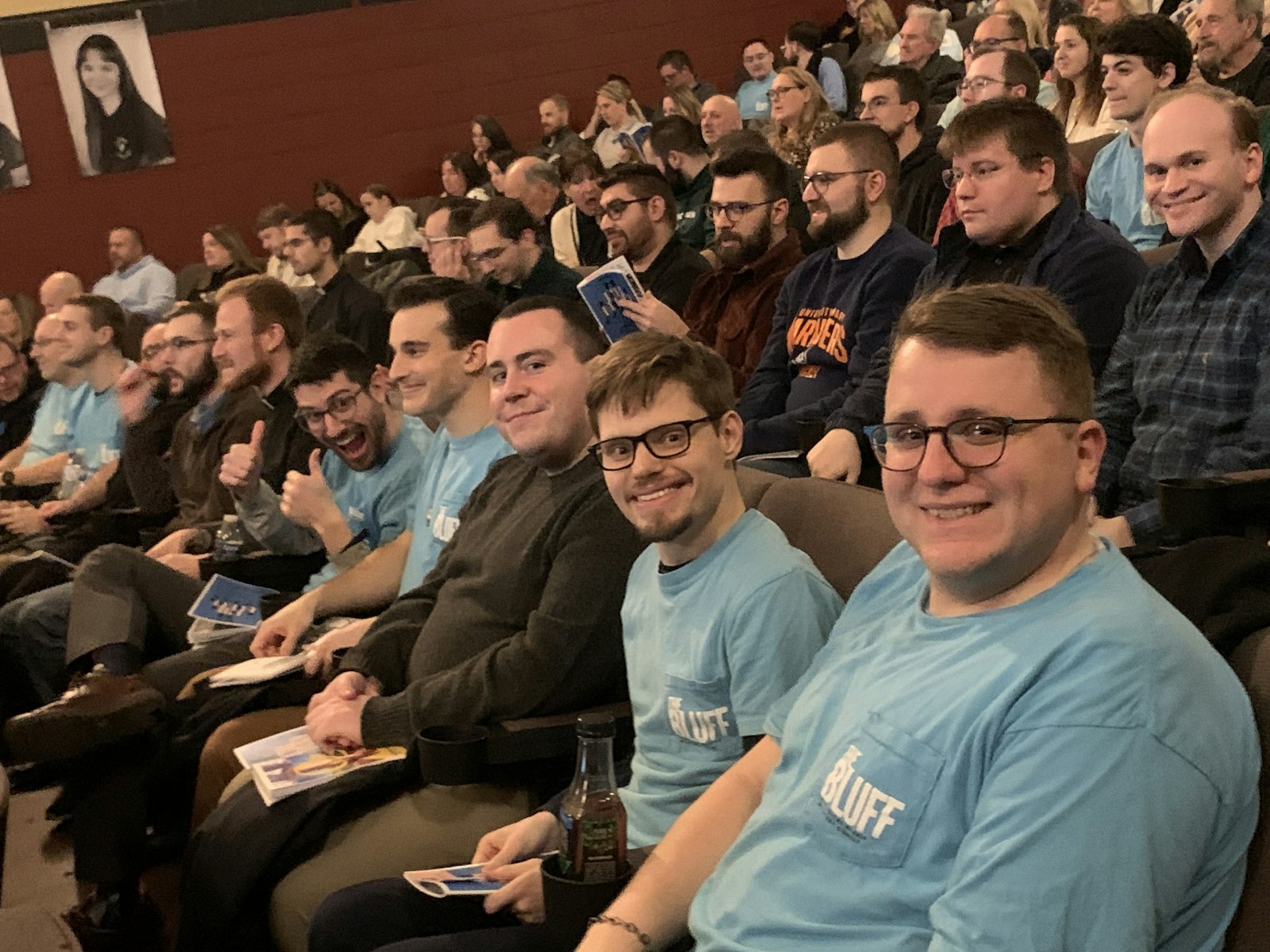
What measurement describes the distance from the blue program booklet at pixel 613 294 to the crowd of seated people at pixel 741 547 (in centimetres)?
4

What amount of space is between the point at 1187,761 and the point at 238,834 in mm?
1556

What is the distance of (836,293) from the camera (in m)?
3.29

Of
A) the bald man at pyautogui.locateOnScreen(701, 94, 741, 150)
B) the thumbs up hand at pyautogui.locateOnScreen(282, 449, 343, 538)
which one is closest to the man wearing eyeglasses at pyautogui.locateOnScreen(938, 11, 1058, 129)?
the bald man at pyautogui.locateOnScreen(701, 94, 741, 150)

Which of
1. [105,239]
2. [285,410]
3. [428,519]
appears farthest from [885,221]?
[105,239]

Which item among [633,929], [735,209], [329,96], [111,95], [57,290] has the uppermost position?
[111,95]

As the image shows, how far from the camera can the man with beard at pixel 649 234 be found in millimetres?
4223

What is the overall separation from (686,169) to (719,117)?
62 centimetres

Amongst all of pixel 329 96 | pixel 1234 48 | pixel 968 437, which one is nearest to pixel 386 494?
pixel 968 437

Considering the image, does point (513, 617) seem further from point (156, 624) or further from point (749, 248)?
point (749, 248)

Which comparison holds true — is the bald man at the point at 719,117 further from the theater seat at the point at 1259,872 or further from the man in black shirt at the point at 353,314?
the theater seat at the point at 1259,872

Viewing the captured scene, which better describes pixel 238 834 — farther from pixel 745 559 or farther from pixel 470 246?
pixel 470 246

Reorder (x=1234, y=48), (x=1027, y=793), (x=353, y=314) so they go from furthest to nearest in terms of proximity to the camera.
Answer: (x=353, y=314), (x=1234, y=48), (x=1027, y=793)

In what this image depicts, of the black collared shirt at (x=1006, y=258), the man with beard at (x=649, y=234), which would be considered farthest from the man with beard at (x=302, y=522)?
the black collared shirt at (x=1006, y=258)

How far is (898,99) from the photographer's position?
14.8 feet
